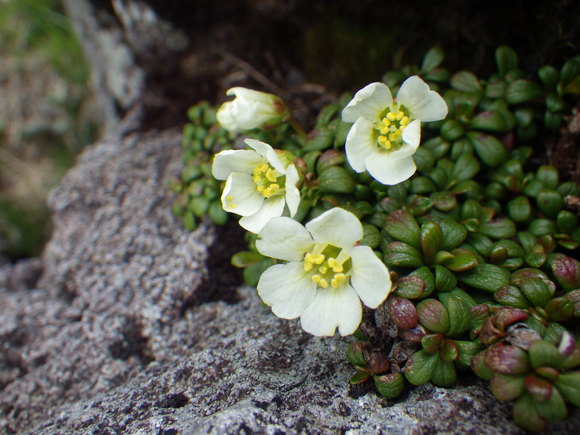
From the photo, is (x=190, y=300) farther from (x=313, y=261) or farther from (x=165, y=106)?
(x=165, y=106)

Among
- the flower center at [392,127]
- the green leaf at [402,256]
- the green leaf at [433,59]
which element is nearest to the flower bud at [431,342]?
the green leaf at [402,256]

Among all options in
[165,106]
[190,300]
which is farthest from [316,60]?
Answer: [190,300]

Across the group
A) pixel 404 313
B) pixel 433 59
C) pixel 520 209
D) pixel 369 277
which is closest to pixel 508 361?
pixel 404 313

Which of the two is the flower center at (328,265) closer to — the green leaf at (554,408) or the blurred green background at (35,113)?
the green leaf at (554,408)

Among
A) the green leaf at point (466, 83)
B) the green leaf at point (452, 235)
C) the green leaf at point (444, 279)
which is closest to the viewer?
the green leaf at point (444, 279)

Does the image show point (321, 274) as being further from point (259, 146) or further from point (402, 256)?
point (259, 146)

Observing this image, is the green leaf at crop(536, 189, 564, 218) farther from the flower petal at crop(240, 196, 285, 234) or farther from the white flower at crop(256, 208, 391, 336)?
the flower petal at crop(240, 196, 285, 234)

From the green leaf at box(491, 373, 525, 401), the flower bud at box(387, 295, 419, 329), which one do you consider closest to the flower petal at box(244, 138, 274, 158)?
the flower bud at box(387, 295, 419, 329)
